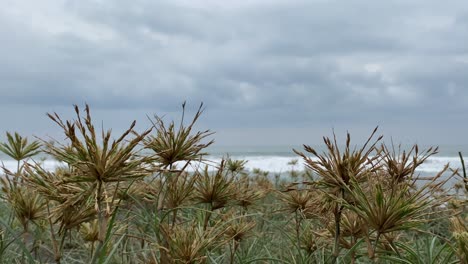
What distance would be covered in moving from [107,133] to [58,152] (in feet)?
0.62

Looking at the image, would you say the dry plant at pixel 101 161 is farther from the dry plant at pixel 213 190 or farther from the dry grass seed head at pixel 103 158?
the dry plant at pixel 213 190

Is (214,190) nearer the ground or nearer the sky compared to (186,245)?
nearer the sky

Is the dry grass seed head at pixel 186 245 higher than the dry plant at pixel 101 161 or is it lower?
lower

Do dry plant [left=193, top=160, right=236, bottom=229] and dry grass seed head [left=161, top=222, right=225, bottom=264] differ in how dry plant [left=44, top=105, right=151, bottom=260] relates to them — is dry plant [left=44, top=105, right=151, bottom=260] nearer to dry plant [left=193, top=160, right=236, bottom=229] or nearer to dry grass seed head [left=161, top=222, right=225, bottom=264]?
dry grass seed head [left=161, top=222, right=225, bottom=264]

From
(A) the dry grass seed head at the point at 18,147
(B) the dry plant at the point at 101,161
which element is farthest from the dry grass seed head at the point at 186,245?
(A) the dry grass seed head at the point at 18,147

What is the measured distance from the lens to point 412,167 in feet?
5.18

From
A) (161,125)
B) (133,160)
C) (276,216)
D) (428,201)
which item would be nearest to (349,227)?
(428,201)

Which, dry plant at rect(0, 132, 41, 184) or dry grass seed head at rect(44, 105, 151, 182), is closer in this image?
dry grass seed head at rect(44, 105, 151, 182)

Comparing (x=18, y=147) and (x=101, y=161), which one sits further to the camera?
(x=18, y=147)

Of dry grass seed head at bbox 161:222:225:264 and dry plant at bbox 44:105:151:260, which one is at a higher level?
dry plant at bbox 44:105:151:260

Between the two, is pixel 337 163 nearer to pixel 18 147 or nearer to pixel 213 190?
pixel 213 190

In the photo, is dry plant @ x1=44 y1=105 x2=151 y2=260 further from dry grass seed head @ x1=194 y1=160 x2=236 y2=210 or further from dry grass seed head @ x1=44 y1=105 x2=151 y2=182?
dry grass seed head @ x1=194 y1=160 x2=236 y2=210

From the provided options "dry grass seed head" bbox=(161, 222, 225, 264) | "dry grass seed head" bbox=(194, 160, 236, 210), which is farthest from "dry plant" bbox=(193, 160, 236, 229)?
"dry grass seed head" bbox=(161, 222, 225, 264)

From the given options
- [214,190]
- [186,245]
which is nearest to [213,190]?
[214,190]
